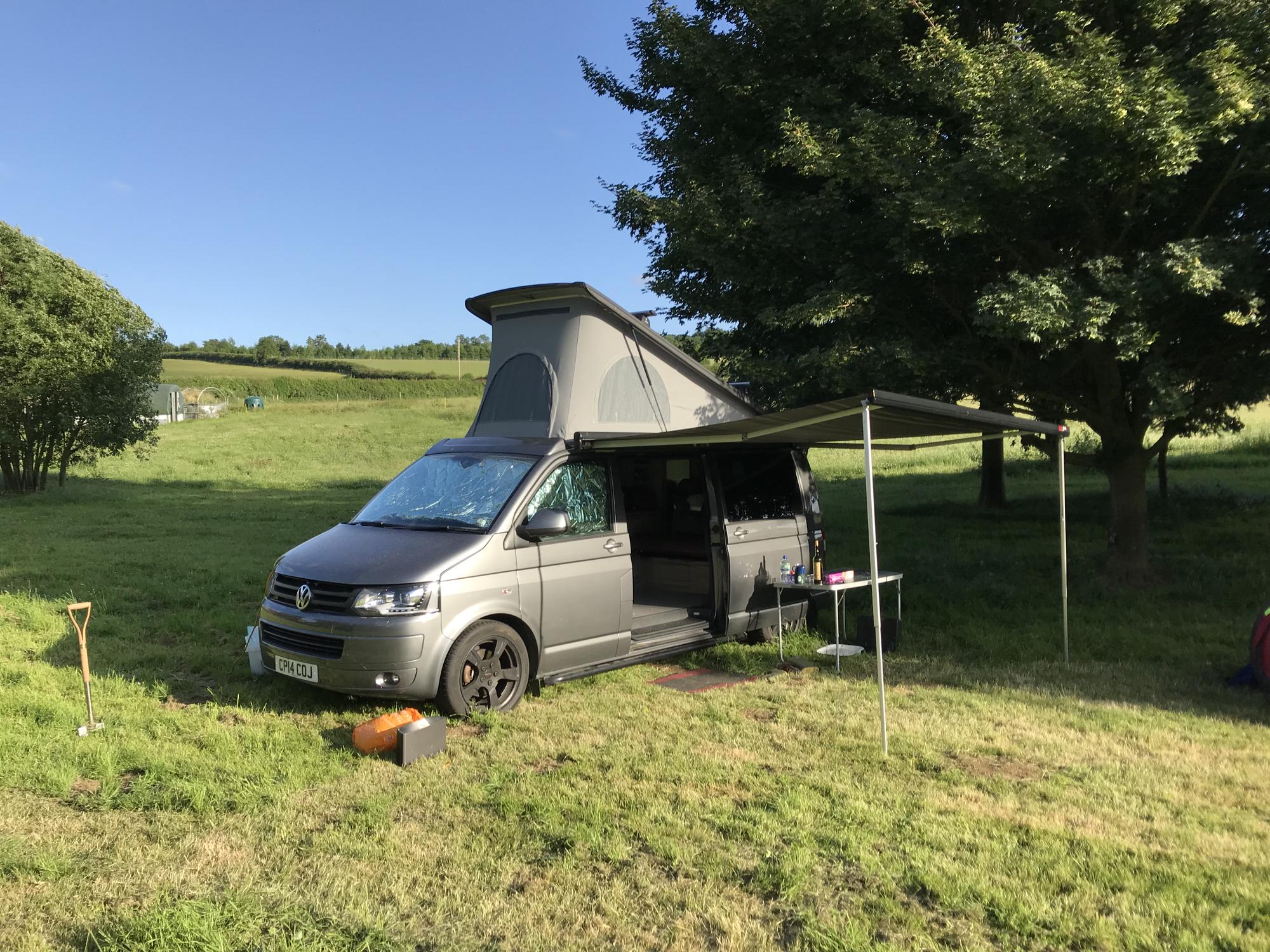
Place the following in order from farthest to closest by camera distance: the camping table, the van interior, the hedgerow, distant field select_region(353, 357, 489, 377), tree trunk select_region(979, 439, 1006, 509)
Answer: distant field select_region(353, 357, 489, 377), the hedgerow, tree trunk select_region(979, 439, 1006, 509), the van interior, the camping table

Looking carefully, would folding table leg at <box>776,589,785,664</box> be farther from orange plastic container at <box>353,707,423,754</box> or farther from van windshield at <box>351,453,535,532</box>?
orange plastic container at <box>353,707,423,754</box>

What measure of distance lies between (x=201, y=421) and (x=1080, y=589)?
39.3 metres

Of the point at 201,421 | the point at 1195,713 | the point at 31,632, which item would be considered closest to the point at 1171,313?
the point at 1195,713

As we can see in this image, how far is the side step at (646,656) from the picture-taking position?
630 centimetres

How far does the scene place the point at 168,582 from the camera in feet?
33.6

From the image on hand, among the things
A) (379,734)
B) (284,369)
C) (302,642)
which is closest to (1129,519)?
(379,734)

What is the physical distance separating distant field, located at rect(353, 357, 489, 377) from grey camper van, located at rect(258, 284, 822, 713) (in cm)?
5570

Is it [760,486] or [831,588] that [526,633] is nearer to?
[831,588]

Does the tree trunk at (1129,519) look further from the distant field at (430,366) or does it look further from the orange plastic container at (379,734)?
the distant field at (430,366)

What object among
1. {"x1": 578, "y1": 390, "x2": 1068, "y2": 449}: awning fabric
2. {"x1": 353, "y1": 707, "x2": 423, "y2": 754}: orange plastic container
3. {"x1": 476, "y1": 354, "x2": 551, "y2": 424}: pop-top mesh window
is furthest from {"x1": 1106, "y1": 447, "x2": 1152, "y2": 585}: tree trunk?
{"x1": 353, "y1": 707, "x2": 423, "y2": 754}: orange plastic container

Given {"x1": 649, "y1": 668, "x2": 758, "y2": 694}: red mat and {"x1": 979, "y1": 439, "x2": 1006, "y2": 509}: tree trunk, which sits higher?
{"x1": 979, "y1": 439, "x2": 1006, "y2": 509}: tree trunk

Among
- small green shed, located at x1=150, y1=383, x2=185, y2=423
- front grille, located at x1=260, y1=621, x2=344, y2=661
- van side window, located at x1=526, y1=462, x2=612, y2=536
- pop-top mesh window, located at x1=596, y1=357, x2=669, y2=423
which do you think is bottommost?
front grille, located at x1=260, y1=621, x2=344, y2=661

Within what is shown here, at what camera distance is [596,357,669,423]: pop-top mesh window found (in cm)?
710

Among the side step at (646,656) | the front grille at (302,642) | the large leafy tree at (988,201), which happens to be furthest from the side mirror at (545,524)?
the large leafy tree at (988,201)
